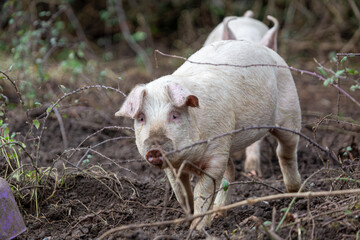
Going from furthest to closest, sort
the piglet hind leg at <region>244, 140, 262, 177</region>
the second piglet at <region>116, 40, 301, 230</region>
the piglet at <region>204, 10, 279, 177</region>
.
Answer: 1. the piglet hind leg at <region>244, 140, 262, 177</region>
2. the piglet at <region>204, 10, 279, 177</region>
3. the second piglet at <region>116, 40, 301, 230</region>

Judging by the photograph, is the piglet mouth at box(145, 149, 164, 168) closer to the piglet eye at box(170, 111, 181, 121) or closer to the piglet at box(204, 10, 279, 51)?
the piglet eye at box(170, 111, 181, 121)

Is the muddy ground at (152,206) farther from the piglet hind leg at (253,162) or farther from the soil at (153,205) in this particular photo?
the piglet hind leg at (253,162)

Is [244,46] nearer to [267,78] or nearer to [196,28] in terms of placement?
[267,78]

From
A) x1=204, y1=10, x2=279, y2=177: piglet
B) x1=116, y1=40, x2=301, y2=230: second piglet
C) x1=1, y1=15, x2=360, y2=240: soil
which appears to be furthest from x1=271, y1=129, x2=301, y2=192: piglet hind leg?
x1=204, y1=10, x2=279, y2=177: piglet

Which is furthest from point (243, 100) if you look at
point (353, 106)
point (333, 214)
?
point (353, 106)

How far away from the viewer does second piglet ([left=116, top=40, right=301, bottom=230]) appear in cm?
349

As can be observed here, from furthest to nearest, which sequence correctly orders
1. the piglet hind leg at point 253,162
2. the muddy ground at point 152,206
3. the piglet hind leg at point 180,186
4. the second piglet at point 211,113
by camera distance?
the piglet hind leg at point 253,162, the piglet hind leg at point 180,186, the second piglet at point 211,113, the muddy ground at point 152,206

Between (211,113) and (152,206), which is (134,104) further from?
(152,206)

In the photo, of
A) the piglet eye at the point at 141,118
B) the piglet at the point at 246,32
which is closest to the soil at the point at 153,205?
the piglet eye at the point at 141,118

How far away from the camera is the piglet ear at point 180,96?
11.3 feet

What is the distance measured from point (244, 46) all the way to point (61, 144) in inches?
123

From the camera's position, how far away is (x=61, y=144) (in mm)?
6648

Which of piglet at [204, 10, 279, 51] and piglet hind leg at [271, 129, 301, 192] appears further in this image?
piglet at [204, 10, 279, 51]

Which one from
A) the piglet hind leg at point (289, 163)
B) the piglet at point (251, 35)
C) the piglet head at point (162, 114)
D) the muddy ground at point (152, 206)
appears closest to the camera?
the muddy ground at point (152, 206)
